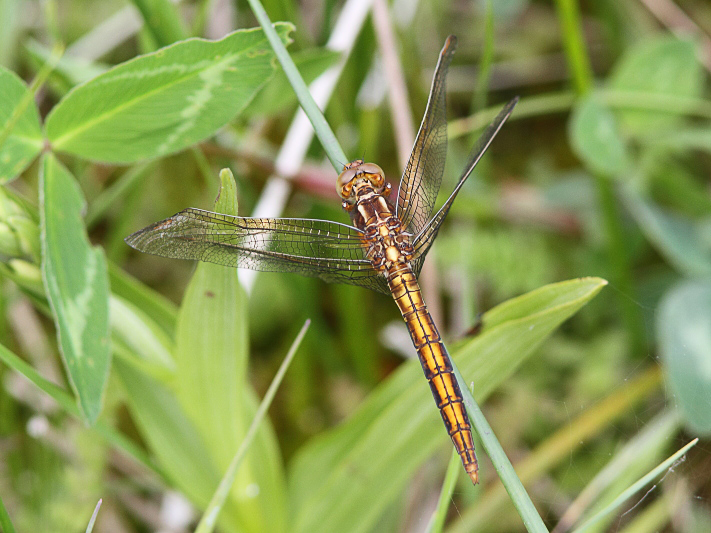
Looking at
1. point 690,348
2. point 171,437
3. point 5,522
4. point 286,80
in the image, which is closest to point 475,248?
point 690,348

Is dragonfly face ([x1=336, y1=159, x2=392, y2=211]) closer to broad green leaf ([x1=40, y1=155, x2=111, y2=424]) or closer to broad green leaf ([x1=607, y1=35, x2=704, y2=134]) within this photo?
broad green leaf ([x1=40, y1=155, x2=111, y2=424])

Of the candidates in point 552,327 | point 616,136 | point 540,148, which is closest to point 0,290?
point 552,327

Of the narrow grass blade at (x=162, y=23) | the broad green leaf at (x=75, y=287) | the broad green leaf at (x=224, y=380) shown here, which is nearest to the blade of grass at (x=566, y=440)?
the broad green leaf at (x=224, y=380)

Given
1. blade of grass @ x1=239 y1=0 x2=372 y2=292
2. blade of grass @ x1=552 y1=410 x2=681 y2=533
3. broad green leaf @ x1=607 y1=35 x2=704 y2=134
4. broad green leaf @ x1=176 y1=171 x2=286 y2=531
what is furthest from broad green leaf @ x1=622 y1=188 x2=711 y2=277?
broad green leaf @ x1=176 y1=171 x2=286 y2=531

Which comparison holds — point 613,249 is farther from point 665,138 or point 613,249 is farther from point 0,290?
point 0,290

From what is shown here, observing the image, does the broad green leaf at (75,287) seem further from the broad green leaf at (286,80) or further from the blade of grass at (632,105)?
the blade of grass at (632,105)
